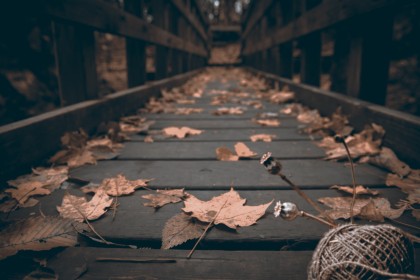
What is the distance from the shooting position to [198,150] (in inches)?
73.5

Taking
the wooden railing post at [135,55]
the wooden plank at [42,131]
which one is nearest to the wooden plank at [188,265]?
the wooden plank at [42,131]

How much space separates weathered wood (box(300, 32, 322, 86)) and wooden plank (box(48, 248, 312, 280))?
2779 mm

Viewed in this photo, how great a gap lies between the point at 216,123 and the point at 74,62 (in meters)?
1.08

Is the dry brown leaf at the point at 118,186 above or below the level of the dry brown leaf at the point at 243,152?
below

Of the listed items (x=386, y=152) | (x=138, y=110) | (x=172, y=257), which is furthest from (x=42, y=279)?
(x=138, y=110)

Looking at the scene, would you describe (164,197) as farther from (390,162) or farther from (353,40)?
(353,40)

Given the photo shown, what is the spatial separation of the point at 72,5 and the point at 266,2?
451 cm

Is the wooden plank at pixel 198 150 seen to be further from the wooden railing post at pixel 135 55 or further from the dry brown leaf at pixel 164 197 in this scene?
the wooden railing post at pixel 135 55

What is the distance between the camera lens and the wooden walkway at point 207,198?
2.61 ft

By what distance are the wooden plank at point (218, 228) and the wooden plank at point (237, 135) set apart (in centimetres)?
94

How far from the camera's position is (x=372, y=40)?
2000mm

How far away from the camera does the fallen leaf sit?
899 millimetres

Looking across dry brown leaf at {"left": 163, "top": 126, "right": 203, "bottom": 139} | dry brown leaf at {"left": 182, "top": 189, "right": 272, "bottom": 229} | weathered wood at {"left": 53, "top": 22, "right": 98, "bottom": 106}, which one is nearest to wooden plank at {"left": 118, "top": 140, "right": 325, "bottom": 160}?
dry brown leaf at {"left": 163, "top": 126, "right": 203, "bottom": 139}

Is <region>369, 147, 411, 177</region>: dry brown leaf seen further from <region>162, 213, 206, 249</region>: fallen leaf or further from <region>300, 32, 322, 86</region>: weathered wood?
<region>300, 32, 322, 86</region>: weathered wood
